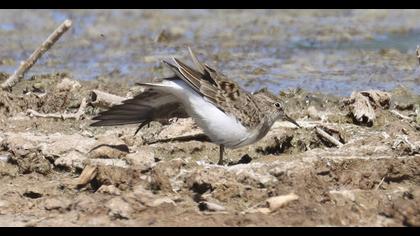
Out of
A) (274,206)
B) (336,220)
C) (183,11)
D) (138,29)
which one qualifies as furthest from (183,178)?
(183,11)

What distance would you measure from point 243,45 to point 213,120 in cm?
857

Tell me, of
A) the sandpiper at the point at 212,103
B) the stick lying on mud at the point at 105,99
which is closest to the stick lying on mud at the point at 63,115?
the stick lying on mud at the point at 105,99

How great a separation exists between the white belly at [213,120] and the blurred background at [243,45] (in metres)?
4.20

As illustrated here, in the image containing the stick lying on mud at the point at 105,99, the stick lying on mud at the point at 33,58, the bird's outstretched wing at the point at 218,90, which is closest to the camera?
the bird's outstretched wing at the point at 218,90

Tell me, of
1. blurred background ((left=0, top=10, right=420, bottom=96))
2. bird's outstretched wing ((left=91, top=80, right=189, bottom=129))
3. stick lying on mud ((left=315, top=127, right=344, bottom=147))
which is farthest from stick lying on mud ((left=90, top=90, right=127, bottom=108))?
blurred background ((left=0, top=10, right=420, bottom=96))

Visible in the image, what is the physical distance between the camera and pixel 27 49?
16.7m

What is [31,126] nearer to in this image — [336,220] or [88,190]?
[88,190]

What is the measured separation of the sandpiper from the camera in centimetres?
841

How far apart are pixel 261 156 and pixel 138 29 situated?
34.2 feet

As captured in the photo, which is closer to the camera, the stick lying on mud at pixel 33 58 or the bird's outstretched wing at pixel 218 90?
the bird's outstretched wing at pixel 218 90

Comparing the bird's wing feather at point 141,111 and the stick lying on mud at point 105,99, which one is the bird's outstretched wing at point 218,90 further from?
the stick lying on mud at point 105,99

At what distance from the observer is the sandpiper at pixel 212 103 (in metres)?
8.41

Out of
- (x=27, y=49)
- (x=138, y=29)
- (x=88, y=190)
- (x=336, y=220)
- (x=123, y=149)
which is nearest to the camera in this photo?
(x=336, y=220)

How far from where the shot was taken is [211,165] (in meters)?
8.40
